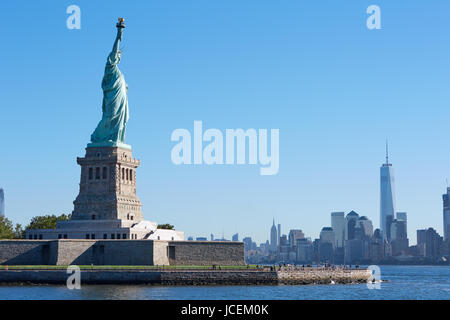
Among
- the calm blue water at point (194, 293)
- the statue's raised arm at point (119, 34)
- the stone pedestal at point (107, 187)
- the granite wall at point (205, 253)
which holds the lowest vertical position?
the calm blue water at point (194, 293)

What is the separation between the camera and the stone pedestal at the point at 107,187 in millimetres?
93562

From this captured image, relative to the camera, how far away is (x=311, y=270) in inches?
3516

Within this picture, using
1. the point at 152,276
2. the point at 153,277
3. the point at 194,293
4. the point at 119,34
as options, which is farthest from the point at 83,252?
the point at 119,34

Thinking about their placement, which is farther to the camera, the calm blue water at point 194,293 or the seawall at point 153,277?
the seawall at point 153,277

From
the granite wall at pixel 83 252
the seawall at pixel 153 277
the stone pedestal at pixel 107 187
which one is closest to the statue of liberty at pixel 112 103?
the stone pedestal at pixel 107 187

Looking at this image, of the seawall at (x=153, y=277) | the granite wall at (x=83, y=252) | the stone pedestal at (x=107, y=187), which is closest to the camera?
the seawall at (x=153, y=277)

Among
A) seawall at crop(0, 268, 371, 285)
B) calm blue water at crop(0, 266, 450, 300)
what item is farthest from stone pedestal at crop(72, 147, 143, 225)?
calm blue water at crop(0, 266, 450, 300)

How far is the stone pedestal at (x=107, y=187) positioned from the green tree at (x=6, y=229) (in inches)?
665

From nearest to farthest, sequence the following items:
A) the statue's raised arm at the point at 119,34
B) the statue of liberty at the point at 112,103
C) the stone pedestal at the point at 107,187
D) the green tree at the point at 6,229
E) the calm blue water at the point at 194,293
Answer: the calm blue water at the point at 194,293
the stone pedestal at the point at 107,187
the statue of liberty at the point at 112,103
the statue's raised arm at the point at 119,34
the green tree at the point at 6,229

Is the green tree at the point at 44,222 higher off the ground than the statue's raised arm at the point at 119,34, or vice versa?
the statue's raised arm at the point at 119,34

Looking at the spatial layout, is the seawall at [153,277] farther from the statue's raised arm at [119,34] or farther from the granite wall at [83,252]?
the statue's raised arm at [119,34]

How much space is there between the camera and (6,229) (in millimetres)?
Result: 110188
